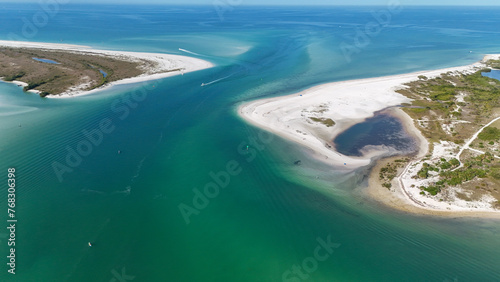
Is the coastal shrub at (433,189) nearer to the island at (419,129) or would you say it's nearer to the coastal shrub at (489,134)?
the island at (419,129)

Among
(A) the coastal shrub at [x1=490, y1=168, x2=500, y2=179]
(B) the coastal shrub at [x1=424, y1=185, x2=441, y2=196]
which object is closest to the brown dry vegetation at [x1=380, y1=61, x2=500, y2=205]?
(A) the coastal shrub at [x1=490, y1=168, x2=500, y2=179]

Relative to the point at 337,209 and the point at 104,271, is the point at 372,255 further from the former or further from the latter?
the point at 104,271

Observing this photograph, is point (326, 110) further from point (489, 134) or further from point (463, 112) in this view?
point (463, 112)

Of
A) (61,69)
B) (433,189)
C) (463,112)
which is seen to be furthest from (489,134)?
(61,69)

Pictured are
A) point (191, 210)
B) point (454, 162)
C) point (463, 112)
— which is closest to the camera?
point (191, 210)

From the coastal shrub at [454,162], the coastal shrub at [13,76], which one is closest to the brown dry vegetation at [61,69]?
the coastal shrub at [13,76]

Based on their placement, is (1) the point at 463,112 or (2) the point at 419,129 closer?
(2) the point at 419,129
